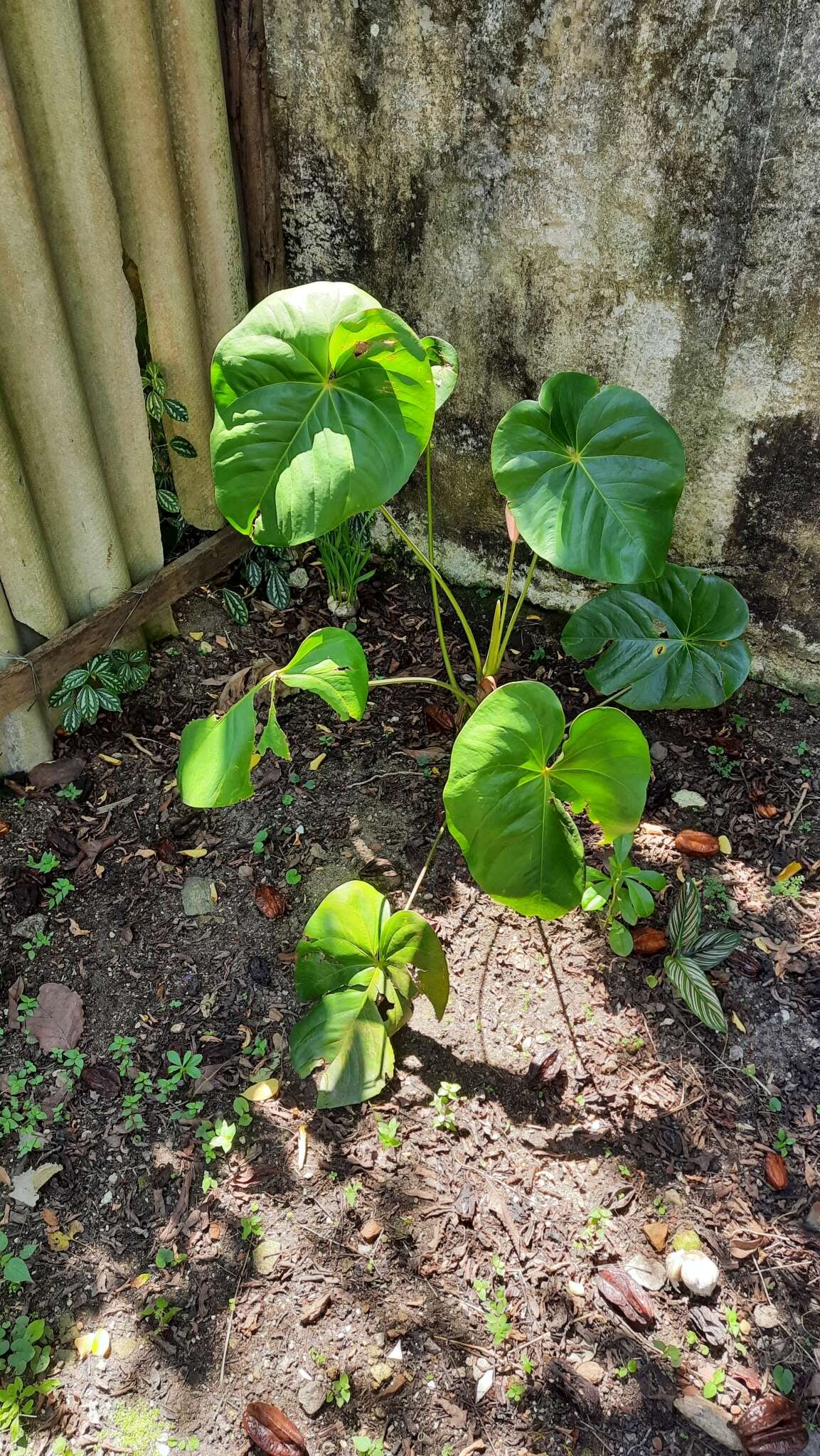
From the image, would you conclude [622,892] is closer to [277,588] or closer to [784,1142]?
[784,1142]

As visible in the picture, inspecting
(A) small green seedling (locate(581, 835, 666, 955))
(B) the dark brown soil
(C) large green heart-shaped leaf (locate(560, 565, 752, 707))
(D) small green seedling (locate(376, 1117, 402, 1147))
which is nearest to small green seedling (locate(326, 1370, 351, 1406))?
(B) the dark brown soil

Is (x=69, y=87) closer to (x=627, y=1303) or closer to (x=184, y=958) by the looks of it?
(x=184, y=958)

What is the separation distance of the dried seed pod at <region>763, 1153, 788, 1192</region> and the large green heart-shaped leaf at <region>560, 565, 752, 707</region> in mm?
922

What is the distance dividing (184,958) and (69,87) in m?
1.83

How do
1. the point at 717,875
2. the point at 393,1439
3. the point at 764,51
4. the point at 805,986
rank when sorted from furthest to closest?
the point at 717,875, the point at 805,986, the point at 764,51, the point at 393,1439

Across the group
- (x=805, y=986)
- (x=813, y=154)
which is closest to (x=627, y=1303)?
(x=805, y=986)

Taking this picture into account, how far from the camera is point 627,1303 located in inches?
66.5

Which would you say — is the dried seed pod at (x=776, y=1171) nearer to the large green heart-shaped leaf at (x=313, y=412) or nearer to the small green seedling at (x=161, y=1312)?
the small green seedling at (x=161, y=1312)

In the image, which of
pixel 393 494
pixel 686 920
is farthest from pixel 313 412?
pixel 686 920

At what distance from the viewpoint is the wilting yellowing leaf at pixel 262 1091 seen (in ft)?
6.50

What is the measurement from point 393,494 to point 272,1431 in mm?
1586

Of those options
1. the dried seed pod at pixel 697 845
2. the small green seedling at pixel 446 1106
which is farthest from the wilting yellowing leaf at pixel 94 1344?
the dried seed pod at pixel 697 845

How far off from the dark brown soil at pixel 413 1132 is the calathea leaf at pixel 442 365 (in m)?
0.86

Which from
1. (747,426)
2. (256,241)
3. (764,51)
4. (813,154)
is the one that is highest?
(764,51)
